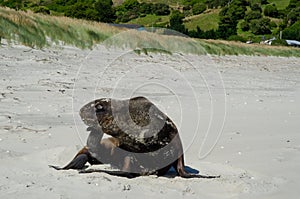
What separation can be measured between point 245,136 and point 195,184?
78.1 inches

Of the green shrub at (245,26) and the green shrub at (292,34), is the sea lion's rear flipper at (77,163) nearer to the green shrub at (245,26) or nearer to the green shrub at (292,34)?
the green shrub at (292,34)

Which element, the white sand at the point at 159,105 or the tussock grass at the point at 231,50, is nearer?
the white sand at the point at 159,105

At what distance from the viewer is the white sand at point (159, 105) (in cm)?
307

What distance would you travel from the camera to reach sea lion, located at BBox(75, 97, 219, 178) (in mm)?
3254

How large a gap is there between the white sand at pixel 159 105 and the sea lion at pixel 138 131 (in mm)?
131

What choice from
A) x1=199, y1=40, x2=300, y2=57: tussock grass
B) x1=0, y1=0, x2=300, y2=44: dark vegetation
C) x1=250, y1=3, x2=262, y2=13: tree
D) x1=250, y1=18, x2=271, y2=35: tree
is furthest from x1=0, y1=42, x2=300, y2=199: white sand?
x1=250, y1=3, x2=262, y2=13: tree

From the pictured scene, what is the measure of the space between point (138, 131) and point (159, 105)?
309 cm

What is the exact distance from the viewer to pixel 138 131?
10.7 feet

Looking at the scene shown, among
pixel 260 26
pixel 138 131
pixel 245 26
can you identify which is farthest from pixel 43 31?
pixel 245 26

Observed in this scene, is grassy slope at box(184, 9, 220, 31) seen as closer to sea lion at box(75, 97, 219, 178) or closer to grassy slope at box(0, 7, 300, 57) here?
grassy slope at box(0, 7, 300, 57)

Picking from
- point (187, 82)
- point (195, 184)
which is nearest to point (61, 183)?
point (195, 184)

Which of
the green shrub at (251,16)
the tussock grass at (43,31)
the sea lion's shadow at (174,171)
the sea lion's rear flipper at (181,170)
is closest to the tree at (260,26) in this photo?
the green shrub at (251,16)

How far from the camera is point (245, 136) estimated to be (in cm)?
506

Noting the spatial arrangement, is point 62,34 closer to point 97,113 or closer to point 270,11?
point 97,113
